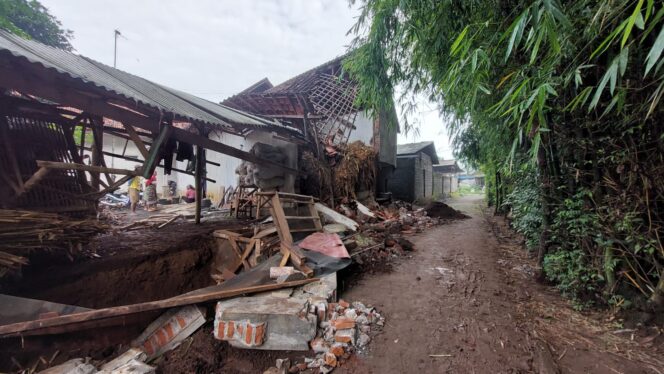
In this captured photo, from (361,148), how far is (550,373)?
7.28m

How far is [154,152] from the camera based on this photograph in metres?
4.14

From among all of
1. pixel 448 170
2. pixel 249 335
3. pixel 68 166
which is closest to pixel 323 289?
pixel 249 335

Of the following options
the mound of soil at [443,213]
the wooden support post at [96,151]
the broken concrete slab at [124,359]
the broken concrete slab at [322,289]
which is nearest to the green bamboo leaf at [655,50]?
the broken concrete slab at [322,289]

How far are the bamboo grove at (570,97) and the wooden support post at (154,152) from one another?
3155 millimetres

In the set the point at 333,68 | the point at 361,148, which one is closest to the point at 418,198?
the point at 361,148

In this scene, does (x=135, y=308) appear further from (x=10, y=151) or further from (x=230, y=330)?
(x=10, y=151)

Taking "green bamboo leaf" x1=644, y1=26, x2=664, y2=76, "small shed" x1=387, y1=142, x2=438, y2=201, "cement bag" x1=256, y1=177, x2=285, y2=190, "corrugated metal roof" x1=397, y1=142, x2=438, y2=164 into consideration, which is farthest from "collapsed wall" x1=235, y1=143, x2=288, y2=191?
"corrugated metal roof" x1=397, y1=142, x2=438, y2=164

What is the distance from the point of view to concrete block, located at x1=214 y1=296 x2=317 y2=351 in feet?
8.50

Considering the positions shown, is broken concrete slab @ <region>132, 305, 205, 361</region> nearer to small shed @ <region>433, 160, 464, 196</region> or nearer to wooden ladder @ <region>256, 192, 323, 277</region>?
wooden ladder @ <region>256, 192, 323, 277</region>

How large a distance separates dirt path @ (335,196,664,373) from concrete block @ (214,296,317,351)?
→ 54 centimetres

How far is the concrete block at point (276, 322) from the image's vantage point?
2590 millimetres

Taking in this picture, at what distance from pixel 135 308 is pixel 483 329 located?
11.4ft

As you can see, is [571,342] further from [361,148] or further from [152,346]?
[361,148]

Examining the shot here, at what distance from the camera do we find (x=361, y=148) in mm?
8797
